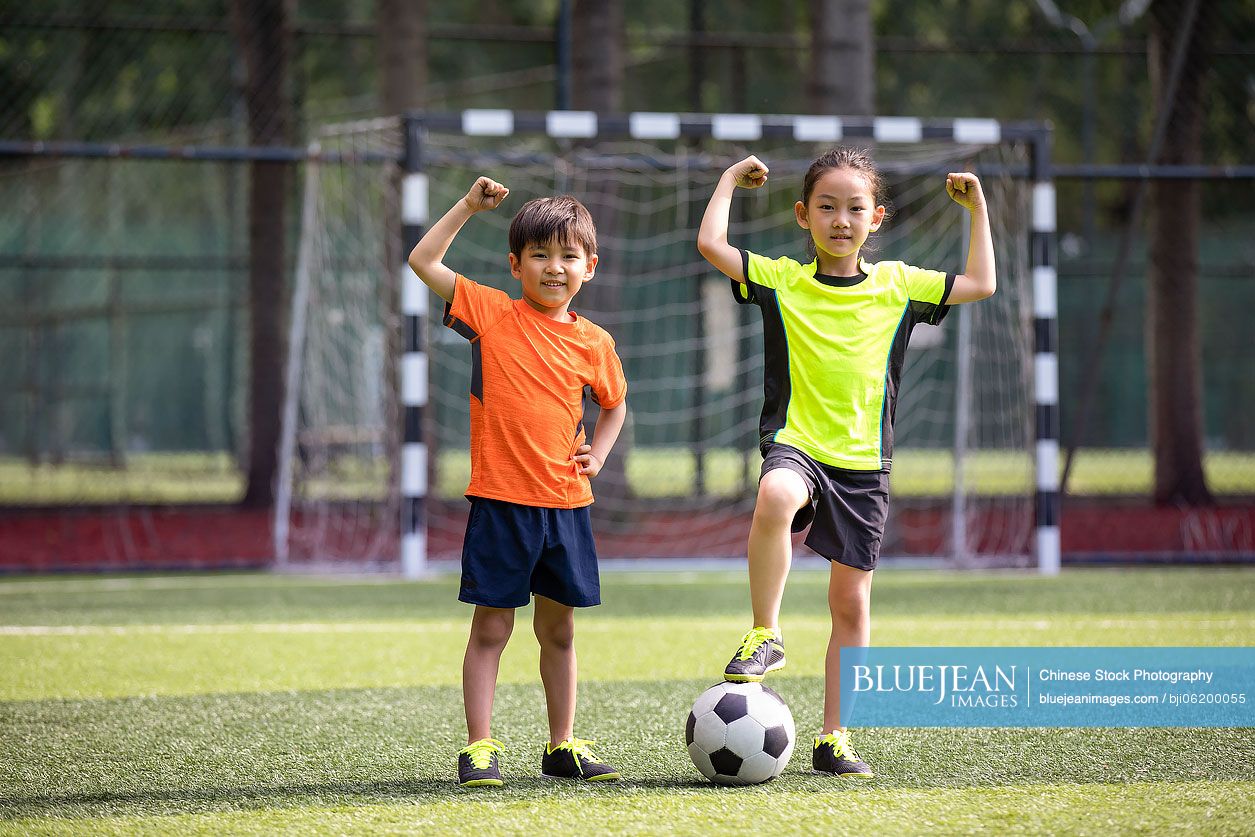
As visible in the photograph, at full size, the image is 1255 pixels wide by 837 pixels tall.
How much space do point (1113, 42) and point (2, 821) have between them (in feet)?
53.4

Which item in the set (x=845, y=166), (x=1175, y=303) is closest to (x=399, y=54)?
(x=1175, y=303)

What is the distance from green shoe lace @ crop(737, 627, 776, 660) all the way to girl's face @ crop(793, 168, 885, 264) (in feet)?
2.98

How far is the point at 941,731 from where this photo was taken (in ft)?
12.0

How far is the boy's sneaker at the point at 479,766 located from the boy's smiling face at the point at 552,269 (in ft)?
3.37

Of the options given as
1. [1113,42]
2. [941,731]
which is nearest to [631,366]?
[1113,42]

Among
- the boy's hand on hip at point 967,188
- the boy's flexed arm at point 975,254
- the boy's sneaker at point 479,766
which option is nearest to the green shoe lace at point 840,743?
the boy's sneaker at point 479,766

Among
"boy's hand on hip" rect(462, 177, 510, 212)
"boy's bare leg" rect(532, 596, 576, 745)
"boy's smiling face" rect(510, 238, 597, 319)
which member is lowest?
"boy's bare leg" rect(532, 596, 576, 745)

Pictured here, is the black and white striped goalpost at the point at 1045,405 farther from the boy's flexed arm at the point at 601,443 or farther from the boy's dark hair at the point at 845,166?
the boy's flexed arm at the point at 601,443

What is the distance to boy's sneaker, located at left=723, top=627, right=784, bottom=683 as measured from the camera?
10.0 ft

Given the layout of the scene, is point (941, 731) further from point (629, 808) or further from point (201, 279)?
point (201, 279)

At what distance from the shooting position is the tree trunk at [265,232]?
11141 mm

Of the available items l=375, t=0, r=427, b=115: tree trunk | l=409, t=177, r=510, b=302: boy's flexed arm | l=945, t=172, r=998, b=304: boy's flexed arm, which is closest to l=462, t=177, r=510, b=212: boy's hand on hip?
l=409, t=177, r=510, b=302: boy's flexed arm

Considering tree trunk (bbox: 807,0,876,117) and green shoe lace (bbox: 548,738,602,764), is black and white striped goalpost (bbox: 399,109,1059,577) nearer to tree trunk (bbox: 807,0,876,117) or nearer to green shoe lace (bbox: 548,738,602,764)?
tree trunk (bbox: 807,0,876,117)

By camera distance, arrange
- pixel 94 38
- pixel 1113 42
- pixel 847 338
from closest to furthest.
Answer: pixel 847 338, pixel 94 38, pixel 1113 42
